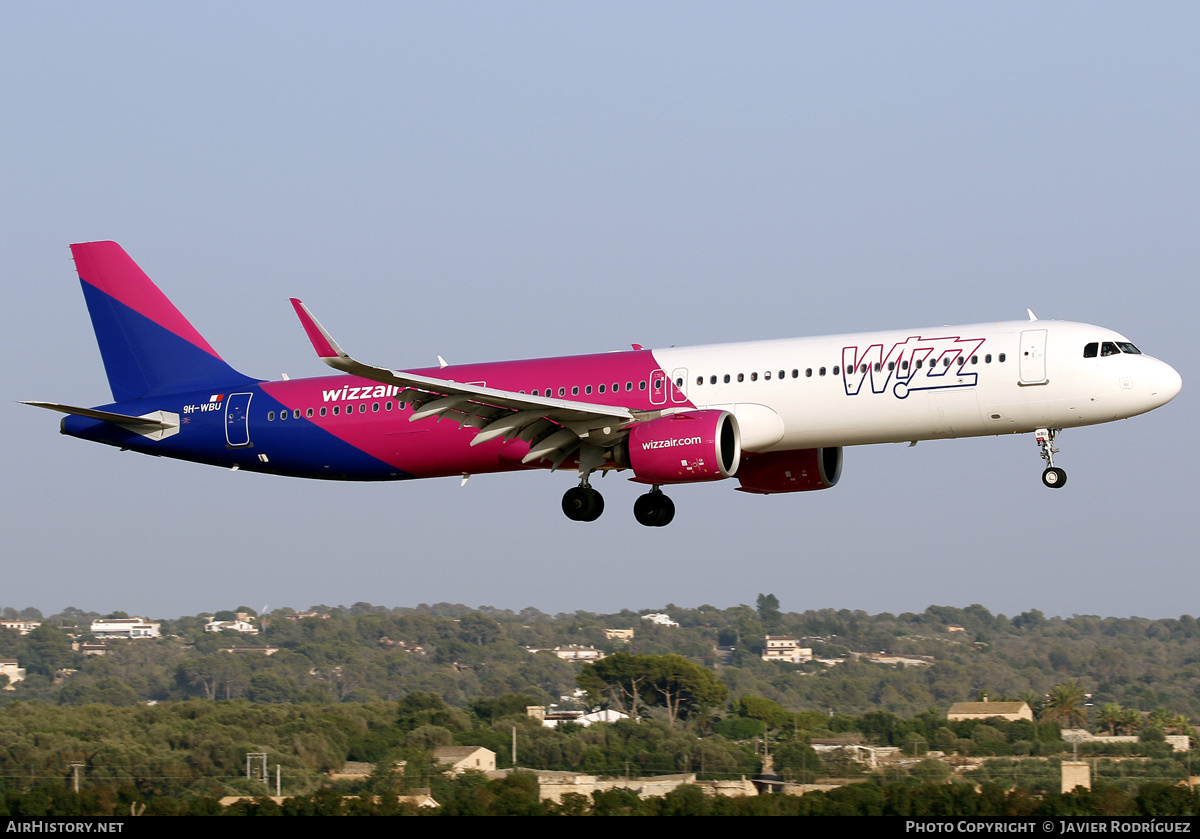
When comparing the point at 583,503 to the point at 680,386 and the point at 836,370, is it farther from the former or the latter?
the point at 836,370

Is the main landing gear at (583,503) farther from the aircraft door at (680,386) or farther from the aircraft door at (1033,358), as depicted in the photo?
the aircraft door at (1033,358)

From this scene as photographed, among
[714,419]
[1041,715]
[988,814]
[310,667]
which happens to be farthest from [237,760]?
[310,667]

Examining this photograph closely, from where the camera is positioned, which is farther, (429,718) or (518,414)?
(429,718)

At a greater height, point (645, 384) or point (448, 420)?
point (645, 384)

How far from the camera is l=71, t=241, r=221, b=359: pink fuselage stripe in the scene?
47594 mm

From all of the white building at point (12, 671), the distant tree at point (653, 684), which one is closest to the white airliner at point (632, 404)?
the distant tree at point (653, 684)

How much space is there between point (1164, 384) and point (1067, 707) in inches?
3370

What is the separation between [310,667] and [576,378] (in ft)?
386

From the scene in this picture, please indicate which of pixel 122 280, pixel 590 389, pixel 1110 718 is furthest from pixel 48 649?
pixel 590 389

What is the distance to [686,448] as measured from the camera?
38094mm

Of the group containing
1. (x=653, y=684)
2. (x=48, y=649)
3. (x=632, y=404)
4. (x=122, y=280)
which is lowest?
(x=653, y=684)

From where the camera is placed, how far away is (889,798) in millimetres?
51281

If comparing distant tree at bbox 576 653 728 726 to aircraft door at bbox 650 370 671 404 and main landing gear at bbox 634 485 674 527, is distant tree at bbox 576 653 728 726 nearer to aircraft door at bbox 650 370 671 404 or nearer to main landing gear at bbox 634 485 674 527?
main landing gear at bbox 634 485 674 527

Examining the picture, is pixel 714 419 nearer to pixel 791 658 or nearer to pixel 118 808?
pixel 118 808
